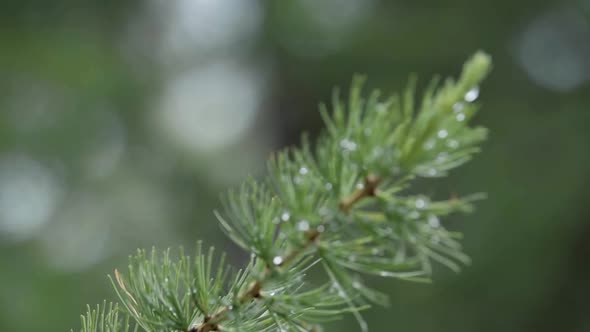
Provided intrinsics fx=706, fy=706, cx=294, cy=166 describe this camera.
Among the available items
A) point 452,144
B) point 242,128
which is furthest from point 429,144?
point 242,128

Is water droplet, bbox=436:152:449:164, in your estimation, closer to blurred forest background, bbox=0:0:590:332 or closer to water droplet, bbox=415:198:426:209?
water droplet, bbox=415:198:426:209

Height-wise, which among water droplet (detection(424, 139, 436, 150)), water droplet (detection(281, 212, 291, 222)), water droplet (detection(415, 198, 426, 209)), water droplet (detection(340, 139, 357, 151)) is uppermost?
water droplet (detection(340, 139, 357, 151))

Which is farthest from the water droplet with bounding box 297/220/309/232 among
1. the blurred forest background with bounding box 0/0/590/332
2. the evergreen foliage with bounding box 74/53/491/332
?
the blurred forest background with bounding box 0/0/590/332

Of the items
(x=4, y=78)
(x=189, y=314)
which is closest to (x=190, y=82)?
(x=4, y=78)

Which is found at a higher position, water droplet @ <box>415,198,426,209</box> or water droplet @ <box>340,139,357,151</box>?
water droplet @ <box>340,139,357,151</box>

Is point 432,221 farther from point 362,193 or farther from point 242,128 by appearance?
point 242,128

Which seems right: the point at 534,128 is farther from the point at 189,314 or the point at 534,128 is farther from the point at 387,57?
the point at 189,314

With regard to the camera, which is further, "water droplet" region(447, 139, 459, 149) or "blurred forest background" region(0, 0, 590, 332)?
"blurred forest background" region(0, 0, 590, 332)
